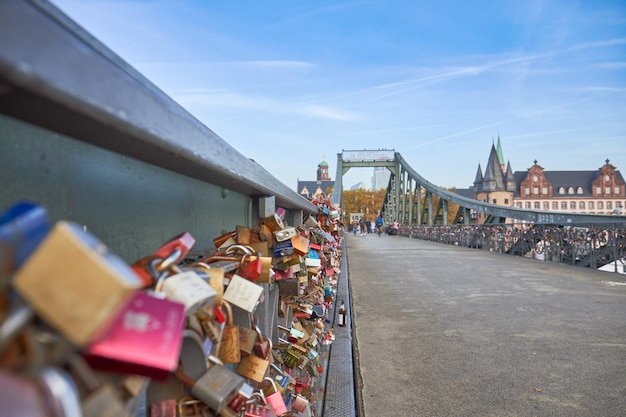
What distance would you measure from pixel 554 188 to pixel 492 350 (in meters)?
103

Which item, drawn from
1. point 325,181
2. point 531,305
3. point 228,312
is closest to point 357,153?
point 325,181

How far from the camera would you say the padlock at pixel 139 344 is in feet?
1.17

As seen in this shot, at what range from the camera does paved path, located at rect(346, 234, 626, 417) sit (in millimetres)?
2373

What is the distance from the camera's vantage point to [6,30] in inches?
12.8

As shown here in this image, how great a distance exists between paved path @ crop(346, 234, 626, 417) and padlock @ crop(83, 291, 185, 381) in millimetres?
2086

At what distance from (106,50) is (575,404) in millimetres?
2703

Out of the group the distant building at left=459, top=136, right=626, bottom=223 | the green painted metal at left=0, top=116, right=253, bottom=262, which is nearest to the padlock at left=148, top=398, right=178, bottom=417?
the green painted metal at left=0, top=116, right=253, bottom=262

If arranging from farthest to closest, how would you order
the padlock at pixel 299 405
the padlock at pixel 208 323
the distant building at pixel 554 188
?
the distant building at pixel 554 188, the padlock at pixel 299 405, the padlock at pixel 208 323

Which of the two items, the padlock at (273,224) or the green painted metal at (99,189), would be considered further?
the padlock at (273,224)

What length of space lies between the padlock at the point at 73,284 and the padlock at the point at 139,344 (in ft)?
0.14

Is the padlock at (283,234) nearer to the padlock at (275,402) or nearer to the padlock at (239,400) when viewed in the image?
the padlock at (275,402)

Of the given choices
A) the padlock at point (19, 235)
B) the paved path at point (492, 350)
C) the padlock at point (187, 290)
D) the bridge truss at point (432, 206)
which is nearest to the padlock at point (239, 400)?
the padlock at point (187, 290)

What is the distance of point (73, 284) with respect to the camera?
0.99ft

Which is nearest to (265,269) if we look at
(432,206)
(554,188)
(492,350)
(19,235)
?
(19,235)
